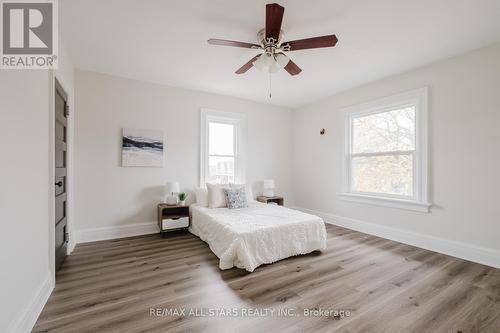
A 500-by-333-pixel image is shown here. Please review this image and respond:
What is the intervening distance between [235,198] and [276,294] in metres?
1.93

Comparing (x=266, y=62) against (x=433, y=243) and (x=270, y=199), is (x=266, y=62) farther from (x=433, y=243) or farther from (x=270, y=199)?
(x=433, y=243)

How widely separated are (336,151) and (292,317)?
3.39 m

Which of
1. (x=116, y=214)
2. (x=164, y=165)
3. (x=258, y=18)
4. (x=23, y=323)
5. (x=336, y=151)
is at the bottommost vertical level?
(x=23, y=323)

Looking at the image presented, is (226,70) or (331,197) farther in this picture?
(331,197)

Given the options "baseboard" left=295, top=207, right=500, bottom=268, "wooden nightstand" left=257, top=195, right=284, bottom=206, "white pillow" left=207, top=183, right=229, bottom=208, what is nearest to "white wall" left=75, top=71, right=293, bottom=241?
"white pillow" left=207, top=183, right=229, bottom=208

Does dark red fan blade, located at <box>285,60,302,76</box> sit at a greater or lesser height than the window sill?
greater

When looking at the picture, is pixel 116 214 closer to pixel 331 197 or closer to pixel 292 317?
pixel 292 317

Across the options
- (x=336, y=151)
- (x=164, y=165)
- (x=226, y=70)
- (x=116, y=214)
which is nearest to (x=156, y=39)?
(x=226, y=70)

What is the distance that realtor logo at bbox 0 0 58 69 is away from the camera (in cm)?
156

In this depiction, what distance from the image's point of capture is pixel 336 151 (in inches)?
174

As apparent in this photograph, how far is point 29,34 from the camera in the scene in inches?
77.8

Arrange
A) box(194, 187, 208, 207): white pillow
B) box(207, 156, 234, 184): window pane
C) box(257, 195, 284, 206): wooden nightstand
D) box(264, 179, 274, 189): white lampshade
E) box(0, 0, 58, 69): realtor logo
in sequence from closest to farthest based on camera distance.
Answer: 1. box(0, 0, 58, 69): realtor logo
2. box(194, 187, 208, 207): white pillow
3. box(207, 156, 234, 184): window pane
4. box(257, 195, 284, 206): wooden nightstand
5. box(264, 179, 274, 189): white lampshade

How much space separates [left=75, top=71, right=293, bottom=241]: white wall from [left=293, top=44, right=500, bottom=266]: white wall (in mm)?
3300

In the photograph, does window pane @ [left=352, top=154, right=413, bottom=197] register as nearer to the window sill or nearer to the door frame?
the window sill
